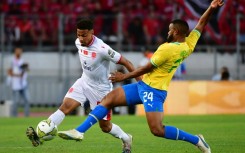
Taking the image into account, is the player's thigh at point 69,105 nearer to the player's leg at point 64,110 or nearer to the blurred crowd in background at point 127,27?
the player's leg at point 64,110

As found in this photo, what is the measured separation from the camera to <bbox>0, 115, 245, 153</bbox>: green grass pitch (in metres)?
14.3

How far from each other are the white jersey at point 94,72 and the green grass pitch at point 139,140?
0.97 meters

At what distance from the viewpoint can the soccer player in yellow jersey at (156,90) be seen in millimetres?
12508

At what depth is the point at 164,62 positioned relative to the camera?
12.7 m

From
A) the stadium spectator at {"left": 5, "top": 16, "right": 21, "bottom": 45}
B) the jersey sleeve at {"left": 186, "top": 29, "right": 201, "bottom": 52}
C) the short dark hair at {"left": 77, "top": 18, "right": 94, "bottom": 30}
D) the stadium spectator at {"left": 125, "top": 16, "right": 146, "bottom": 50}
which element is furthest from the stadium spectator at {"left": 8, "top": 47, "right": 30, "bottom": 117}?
the jersey sleeve at {"left": 186, "top": 29, "right": 201, "bottom": 52}

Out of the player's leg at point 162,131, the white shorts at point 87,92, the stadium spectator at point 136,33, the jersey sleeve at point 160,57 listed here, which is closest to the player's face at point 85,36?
the white shorts at point 87,92

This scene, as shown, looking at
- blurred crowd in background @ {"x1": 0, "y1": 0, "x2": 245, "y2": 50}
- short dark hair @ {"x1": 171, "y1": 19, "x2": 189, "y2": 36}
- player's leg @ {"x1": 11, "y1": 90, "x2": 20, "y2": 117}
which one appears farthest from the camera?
blurred crowd in background @ {"x1": 0, "y1": 0, "x2": 245, "y2": 50}

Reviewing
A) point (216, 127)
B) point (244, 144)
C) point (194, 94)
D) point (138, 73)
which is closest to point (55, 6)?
point (194, 94)

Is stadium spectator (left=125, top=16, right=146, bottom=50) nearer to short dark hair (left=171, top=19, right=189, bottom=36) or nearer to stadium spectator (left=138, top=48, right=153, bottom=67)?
stadium spectator (left=138, top=48, right=153, bottom=67)

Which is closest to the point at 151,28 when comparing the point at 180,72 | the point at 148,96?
the point at 180,72

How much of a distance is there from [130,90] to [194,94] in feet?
52.2

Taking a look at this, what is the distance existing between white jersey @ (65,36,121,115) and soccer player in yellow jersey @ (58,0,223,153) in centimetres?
134

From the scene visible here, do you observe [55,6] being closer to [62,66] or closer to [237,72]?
[62,66]

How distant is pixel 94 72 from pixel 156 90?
73.5 inches
